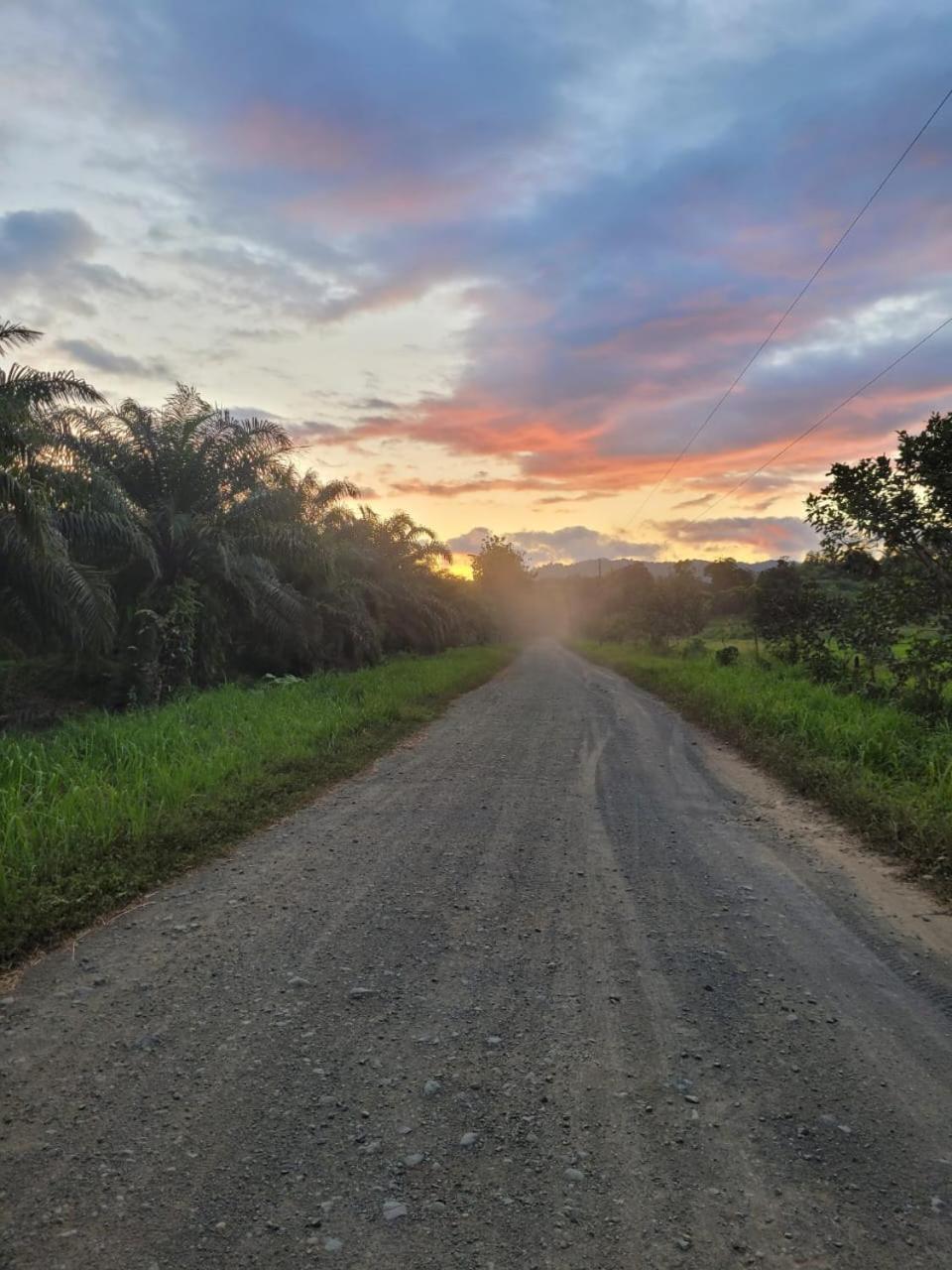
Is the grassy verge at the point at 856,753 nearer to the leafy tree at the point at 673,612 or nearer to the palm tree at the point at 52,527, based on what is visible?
the palm tree at the point at 52,527

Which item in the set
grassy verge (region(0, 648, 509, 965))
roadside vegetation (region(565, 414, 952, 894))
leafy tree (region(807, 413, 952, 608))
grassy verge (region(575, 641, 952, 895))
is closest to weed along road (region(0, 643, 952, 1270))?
grassy verge (region(0, 648, 509, 965))

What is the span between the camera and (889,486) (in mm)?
10055

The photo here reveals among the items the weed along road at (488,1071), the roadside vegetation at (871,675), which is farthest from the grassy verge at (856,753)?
the weed along road at (488,1071)

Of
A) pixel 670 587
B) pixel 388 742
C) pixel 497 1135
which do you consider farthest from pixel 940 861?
pixel 670 587

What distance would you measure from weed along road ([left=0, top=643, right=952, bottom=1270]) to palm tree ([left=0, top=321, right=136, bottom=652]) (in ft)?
25.6

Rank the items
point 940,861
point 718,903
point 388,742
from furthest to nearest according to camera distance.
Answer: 1. point 388,742
2. point 940,861
3. point 718,903

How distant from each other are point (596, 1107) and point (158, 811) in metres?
4.22

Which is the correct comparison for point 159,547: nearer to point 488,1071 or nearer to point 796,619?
point 796,619

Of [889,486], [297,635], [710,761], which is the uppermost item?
[889,486]

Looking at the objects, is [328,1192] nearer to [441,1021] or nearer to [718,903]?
[441,1021]

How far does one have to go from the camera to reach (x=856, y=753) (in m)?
7.79

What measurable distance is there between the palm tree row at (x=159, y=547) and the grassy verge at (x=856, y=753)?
9399 mm

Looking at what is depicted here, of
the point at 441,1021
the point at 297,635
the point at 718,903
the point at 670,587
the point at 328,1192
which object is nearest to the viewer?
the point at 328,1192

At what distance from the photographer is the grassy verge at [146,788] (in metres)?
4.26
